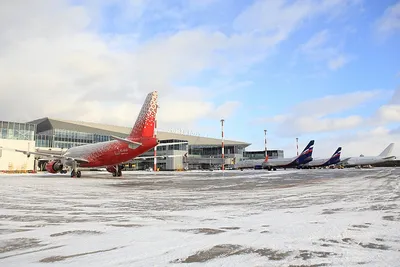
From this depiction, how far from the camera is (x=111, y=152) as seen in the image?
33438 millimetres

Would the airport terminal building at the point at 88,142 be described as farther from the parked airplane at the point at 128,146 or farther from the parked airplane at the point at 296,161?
the parked airplane at the point at 296,161

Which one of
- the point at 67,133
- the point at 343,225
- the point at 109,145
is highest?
the point at 67,133

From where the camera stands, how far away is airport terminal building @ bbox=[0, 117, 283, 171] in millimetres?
60406

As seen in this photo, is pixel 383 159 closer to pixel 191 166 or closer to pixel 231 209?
pixel 191 166

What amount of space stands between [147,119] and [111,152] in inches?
227

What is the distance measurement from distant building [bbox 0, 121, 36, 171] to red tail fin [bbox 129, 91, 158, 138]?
38639 millimetres

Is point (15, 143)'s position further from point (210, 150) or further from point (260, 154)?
point (260, 154)

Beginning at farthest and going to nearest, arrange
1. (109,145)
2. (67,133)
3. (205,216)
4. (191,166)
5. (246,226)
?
1. (191,166)
2. (67,133)
3. (109,145)
4. (205,216)
5. (246,226)

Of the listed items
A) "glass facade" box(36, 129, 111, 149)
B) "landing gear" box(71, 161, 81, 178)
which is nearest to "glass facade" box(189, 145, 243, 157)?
"glass facade" box(36, 129, 111, 149)

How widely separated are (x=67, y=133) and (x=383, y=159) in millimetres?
98538

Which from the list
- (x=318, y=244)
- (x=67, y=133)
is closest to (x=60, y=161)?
(x=318, y=244)

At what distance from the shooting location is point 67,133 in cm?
8850

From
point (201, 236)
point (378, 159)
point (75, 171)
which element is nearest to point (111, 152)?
point (75, 171)

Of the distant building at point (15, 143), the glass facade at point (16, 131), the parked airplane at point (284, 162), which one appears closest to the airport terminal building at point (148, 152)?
the distant building at point (15, 143)
